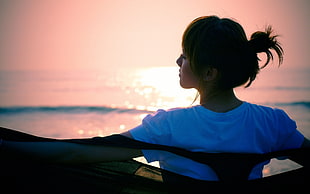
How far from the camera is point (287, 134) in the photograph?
1216 mm

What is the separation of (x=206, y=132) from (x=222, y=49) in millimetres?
336

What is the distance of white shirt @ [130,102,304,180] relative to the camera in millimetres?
1120

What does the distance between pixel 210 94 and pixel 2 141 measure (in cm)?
91

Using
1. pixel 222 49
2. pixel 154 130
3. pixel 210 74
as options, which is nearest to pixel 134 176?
pixel 154 130

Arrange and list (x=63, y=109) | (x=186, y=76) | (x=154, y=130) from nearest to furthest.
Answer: (x=154, y=130) < (x=186, y=76) < (x=63, y=109)

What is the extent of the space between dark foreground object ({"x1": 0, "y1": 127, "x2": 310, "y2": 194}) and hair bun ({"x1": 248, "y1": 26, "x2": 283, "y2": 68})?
0.46 metres

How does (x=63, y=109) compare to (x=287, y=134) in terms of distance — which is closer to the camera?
(x=287, y=134)

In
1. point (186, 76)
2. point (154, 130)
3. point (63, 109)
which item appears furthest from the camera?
point (63, 109)

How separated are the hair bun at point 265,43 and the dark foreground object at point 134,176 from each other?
456 mm

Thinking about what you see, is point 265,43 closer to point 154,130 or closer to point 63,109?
point 154,130

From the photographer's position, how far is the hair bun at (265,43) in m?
1.24

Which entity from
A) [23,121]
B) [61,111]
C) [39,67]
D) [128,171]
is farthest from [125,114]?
[39,67]

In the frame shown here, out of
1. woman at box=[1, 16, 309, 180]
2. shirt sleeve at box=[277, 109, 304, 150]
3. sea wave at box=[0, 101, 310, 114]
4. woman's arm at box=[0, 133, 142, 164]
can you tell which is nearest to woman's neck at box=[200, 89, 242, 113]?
woman at box=[1, 16, 309, 180]

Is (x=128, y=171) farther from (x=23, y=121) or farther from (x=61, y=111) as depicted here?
(x=61, y=111)
